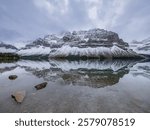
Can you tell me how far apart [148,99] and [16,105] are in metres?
11.9

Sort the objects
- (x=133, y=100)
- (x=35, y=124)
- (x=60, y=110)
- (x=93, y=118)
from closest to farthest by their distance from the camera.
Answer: (x=35, y=124) → (x=93, y=118) → (x=60, y=110) → (x=133, y=100)

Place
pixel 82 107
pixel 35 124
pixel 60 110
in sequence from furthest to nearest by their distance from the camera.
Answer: pixel 82 107 < pixel 60 110 < pixel 35 124

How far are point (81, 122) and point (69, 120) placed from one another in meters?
0.68

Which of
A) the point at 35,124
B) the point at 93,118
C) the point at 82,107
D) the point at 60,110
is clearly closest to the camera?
the point at 35,124

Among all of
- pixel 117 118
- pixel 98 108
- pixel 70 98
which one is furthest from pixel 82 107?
pixel 117 118

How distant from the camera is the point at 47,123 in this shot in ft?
24.8

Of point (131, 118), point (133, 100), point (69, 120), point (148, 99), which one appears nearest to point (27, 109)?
point (69, 120)

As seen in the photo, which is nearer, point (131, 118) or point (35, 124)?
point (35, 124)

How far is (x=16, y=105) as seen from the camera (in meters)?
11.7

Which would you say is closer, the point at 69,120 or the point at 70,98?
the point at 69,120

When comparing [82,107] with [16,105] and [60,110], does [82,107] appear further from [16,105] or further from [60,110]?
[16,105]

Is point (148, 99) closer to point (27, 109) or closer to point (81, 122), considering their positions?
point (81, 122)

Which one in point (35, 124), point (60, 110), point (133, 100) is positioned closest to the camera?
point (35, 124)

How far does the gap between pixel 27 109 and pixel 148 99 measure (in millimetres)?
10899
